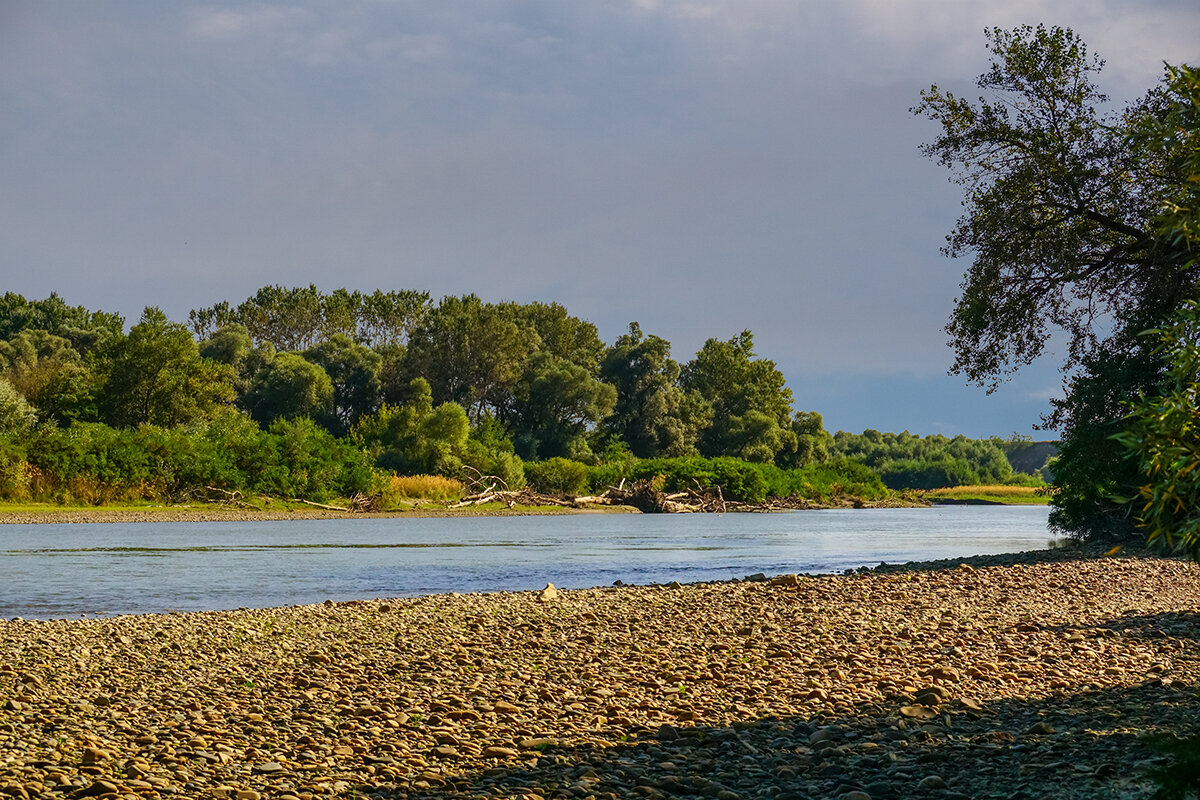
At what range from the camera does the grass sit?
301ft

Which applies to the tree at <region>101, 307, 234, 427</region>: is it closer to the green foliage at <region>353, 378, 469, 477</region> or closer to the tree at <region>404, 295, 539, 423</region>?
the green foliage at <region>353, 378, 469, 477</region>

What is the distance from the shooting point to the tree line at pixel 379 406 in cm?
4603

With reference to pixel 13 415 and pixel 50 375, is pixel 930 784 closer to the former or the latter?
pixel 13 415

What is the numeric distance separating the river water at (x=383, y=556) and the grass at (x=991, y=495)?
164 ft

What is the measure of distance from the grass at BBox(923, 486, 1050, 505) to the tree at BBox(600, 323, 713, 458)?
24.2 meters

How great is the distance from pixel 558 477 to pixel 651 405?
764 inches

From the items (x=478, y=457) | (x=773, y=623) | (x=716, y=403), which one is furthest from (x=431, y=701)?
(x=716, y=403)

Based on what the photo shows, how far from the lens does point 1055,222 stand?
61.8ft

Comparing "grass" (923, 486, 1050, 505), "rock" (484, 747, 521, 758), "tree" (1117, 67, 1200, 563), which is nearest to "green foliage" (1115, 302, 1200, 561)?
"tree" (1117, 67, 1200, 563)

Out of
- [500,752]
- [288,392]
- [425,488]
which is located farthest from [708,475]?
[500,752]

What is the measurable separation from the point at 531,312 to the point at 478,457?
32073 millimetres

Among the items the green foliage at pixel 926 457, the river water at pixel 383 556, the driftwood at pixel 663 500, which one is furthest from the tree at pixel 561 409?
the green foliage at pixel 926 457

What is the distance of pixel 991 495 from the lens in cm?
9544

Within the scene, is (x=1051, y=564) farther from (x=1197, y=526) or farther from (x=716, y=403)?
(x=716, y=403)
